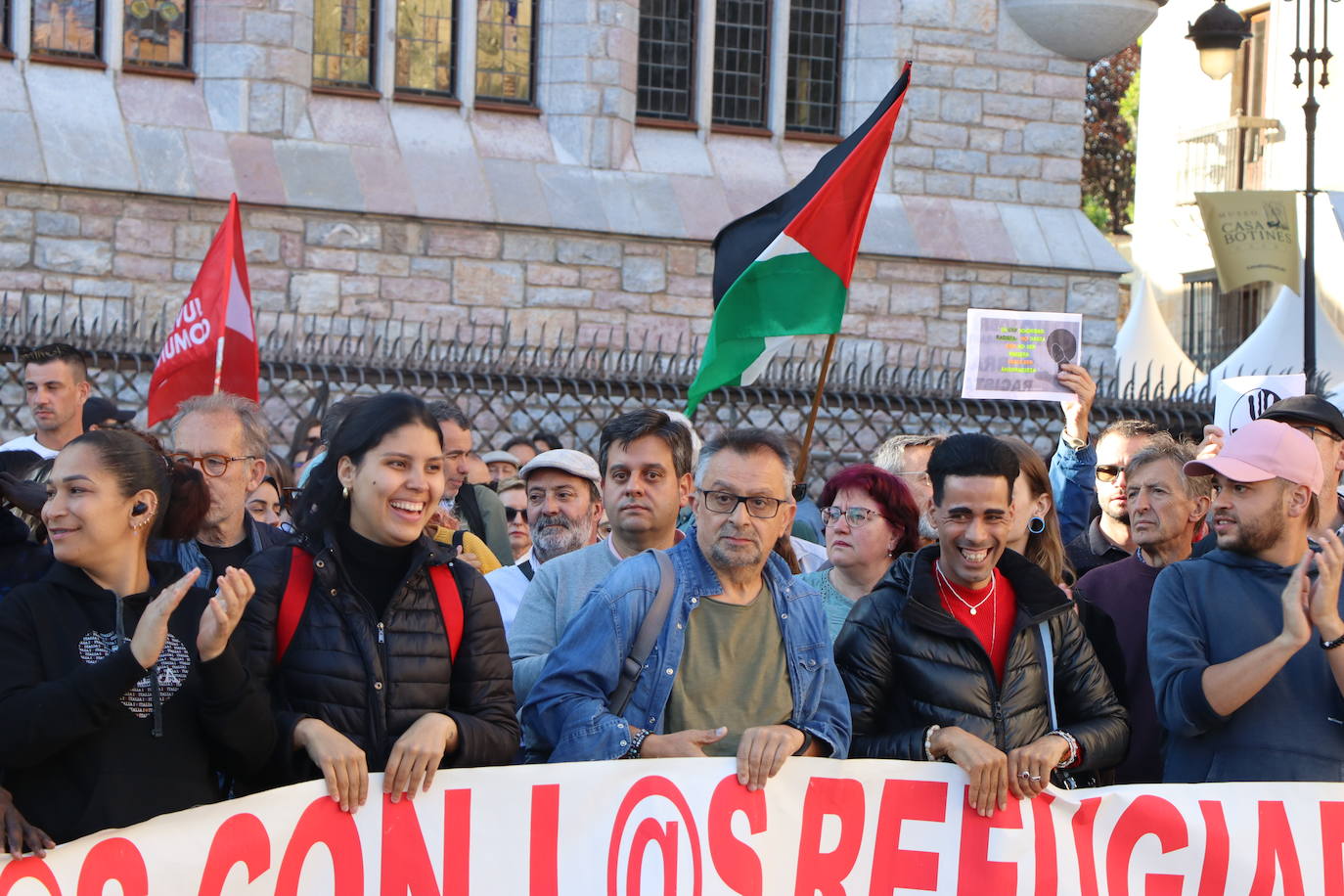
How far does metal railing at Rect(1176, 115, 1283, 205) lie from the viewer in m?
25.3

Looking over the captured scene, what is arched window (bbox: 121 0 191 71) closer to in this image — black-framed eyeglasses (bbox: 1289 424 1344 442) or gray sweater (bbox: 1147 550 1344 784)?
black-framed eyeglasses (bbox: 1289 424 1344 442)

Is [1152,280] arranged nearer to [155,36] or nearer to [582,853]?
[155,36]

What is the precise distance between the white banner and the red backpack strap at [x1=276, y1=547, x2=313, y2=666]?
34 centimetres

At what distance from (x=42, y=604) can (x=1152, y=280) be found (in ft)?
84.2

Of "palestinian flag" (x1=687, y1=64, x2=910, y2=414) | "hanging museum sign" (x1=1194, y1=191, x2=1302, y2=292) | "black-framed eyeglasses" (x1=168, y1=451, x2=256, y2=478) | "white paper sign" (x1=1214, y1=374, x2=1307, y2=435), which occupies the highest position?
"hanging museum sign" (x1=1194, y1=191, x2=1302, y2=292)

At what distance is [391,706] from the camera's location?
171 inches

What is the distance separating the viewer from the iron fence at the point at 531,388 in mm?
10992

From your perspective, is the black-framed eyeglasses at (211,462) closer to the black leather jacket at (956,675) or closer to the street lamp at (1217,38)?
the black leather jacket at (956,675)

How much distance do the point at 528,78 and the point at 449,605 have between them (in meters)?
11.6

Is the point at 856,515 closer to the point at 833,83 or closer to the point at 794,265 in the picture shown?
the point at 794,265

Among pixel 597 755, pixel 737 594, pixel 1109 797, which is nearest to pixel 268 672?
pixel 597 755

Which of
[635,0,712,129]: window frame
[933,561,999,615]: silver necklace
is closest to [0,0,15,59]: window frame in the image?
[635,0,712,129]: window frame

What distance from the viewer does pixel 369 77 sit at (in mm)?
15109

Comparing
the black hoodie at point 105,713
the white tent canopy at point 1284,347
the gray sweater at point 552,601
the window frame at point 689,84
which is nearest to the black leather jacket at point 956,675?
the gray sweater at point 552,601
